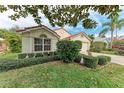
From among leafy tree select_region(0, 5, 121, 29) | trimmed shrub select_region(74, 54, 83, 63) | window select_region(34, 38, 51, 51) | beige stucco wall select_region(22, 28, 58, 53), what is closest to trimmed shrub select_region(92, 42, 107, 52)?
leafy tree select_region(0, 5, 121, 29)

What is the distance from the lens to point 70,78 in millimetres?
3295

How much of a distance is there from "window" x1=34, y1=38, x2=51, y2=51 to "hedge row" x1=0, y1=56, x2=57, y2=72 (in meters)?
0.35

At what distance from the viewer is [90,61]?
4.38 meters

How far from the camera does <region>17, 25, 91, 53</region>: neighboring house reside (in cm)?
380

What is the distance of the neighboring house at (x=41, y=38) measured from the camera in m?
3.80

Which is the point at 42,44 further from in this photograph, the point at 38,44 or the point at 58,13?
the point at 58,13

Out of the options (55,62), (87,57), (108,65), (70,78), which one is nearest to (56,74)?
(70,78)

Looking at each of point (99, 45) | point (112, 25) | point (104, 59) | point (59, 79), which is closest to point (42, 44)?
point (59, 79)

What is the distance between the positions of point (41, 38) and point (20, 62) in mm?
998

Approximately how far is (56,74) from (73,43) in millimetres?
1361

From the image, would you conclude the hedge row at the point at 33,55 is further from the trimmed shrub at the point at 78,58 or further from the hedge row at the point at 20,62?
the trimmed shrub at the point at 78,58

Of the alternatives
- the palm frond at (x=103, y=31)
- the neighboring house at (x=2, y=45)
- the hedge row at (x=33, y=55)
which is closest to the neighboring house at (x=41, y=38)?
the hedge row at (x=33, y=55)

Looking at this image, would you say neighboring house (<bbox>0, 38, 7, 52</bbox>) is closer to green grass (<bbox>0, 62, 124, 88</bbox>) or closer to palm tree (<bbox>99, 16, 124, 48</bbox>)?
green grass (<bbox>0, 62, 124, 88</bbox>)
